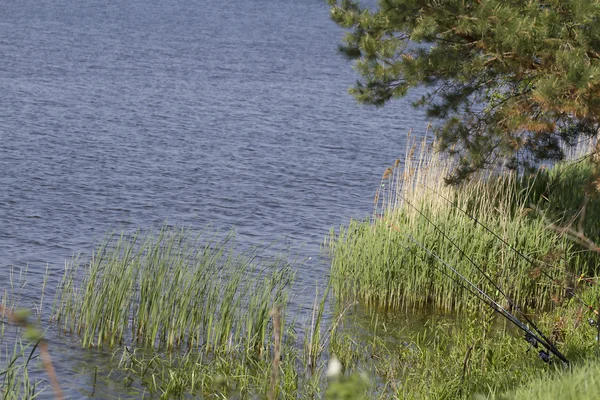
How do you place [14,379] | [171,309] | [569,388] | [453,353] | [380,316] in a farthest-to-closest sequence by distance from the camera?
Result: 1. [380,316]
2. [171,309]
3. [453,353]
4. [14,379]
5. [569,388]

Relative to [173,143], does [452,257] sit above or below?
above

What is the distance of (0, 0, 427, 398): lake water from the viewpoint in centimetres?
1292

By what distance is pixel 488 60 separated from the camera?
8117 mm

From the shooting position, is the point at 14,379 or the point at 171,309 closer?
the point at 14,379

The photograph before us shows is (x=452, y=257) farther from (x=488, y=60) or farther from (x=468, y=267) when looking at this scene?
(x=488, y=60)

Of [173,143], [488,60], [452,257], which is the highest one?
[488,60]

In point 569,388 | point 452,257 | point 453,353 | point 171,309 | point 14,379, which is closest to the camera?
point 569,388

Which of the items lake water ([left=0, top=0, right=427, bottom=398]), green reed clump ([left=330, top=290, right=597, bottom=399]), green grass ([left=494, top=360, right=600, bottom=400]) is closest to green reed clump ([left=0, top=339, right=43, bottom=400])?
lake water ([left=0, top=0, right=427, bottom=398])

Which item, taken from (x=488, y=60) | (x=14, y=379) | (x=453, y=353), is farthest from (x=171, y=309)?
(x=488, y=60)

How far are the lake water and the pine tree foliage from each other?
282cm

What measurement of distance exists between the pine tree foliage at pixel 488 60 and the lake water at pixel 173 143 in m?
Result: 2.82

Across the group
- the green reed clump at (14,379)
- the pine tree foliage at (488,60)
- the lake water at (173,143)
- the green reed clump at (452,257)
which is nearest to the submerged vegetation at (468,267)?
the green reed clump at (452,257)

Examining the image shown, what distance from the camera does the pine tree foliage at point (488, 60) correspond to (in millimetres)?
7430

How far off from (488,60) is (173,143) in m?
12.1
